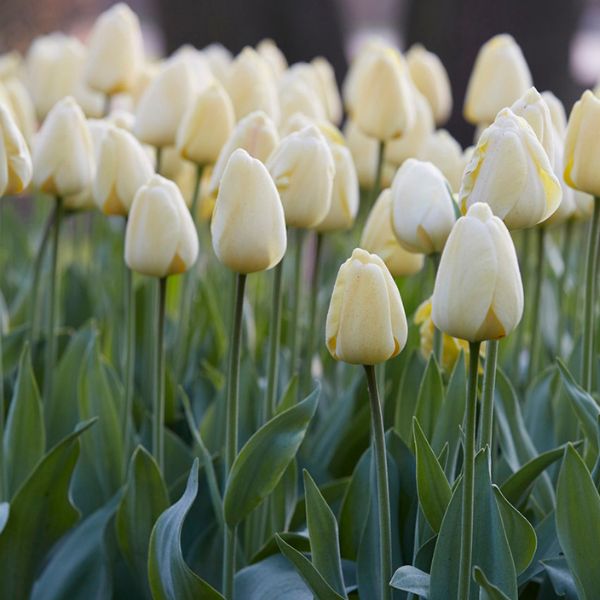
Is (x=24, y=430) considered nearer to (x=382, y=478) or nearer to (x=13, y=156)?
(x=13, y=156)

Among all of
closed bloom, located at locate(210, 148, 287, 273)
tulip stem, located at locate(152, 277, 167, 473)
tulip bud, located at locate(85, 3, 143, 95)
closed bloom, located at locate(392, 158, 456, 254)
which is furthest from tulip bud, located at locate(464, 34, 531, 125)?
closed bloom, located at locate(210, 148, 287, 273)

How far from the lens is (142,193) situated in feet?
4.75

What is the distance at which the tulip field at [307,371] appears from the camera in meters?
1.20

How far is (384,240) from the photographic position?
1675mm

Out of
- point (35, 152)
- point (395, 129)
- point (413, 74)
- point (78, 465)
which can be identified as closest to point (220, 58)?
point (413, 74)

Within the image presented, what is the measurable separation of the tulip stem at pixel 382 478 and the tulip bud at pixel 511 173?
22 cm

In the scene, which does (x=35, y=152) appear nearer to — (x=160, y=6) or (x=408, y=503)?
(x=408, y=503)

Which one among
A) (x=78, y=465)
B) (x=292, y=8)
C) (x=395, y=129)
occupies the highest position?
(x=292, y=8)

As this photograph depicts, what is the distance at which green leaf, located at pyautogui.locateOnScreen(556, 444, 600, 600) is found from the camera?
122 centimetres

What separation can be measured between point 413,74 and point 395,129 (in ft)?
2.17

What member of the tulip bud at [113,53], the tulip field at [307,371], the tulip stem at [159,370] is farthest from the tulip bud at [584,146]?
the tulip bud at [113,53]

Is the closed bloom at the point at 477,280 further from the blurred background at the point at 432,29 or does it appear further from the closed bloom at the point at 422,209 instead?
the blurred background at the point at 432,29

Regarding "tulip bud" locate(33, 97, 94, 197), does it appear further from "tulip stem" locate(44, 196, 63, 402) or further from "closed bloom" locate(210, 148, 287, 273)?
"closed bloom" locate(210, 148, 287, 273)

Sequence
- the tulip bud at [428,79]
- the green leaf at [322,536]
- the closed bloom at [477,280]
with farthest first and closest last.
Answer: the tulip bud at [428,79]
the green leaf at [322,536]
the closed bloom at [477,280]
